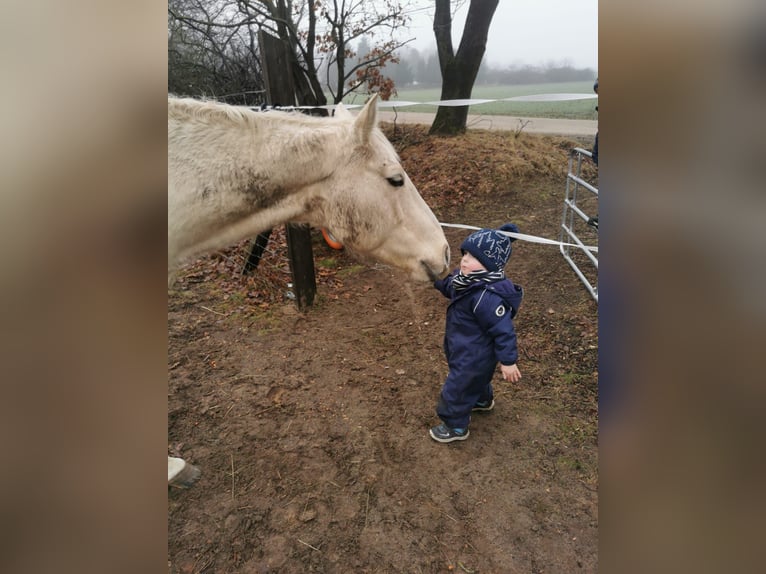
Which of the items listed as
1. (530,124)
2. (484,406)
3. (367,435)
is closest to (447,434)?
(484,406)

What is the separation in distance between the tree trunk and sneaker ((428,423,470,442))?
8457 millimetres

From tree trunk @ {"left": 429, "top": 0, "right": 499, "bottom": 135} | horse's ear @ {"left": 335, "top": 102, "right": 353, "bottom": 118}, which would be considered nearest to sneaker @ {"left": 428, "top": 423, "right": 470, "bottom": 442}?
horse's ear @ {"left": 335, "top": 102, "right": 353, "bottom": 118}

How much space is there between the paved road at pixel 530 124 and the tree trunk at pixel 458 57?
100 centimetres

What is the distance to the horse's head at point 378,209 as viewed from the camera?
232 centimetres

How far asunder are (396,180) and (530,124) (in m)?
10.2

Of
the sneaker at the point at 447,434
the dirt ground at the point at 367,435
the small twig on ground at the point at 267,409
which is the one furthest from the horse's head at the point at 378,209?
the small twig on ground at the point at 267,409

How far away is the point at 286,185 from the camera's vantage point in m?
2.26

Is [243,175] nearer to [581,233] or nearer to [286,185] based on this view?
[286,185]

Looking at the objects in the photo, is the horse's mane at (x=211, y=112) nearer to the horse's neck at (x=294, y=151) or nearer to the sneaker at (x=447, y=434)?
the horse's neck at (x=294, y=151)

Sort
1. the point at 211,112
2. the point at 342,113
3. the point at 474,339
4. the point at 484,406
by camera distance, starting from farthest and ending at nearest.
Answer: the point at 484,406
the point at 474,339
the point at 342,113
the point at 211,112
